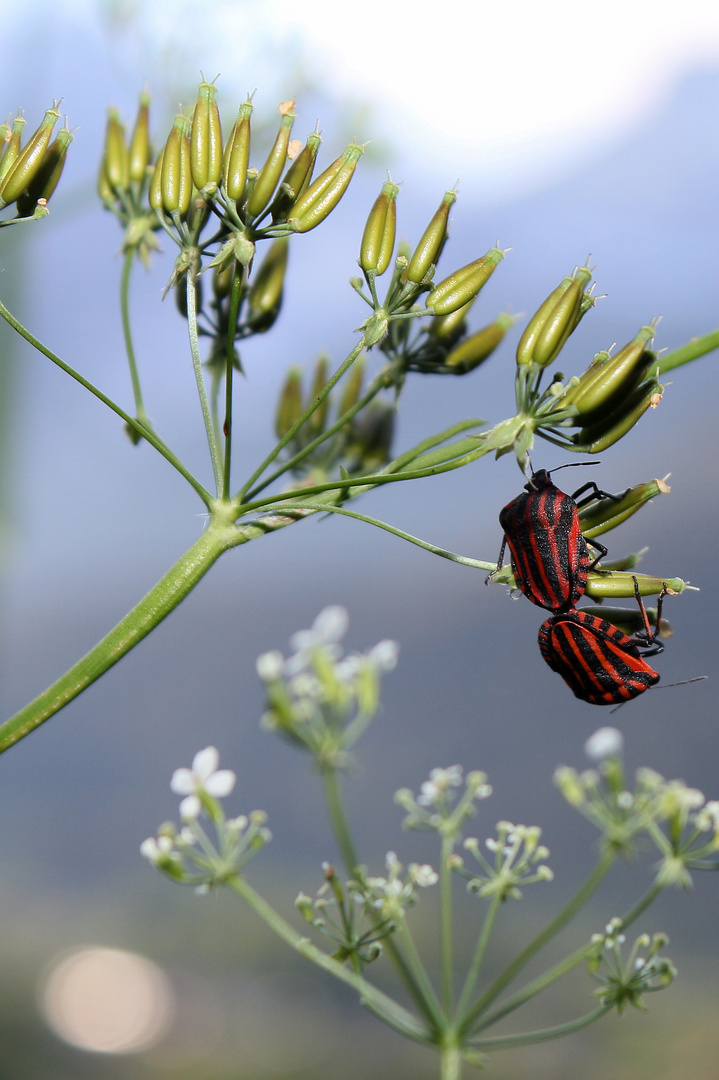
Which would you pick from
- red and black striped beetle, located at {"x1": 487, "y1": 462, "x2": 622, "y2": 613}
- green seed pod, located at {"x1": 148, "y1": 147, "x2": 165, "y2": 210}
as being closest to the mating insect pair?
red and black striped beetle, located at {"x1": 487, "y1": 462, "x2": 622, "y2": 613}

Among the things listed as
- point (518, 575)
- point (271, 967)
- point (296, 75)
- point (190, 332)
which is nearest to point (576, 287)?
point (518, 575)

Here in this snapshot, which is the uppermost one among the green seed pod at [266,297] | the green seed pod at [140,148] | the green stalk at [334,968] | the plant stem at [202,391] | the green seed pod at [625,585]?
the green seed pod at [140,148]

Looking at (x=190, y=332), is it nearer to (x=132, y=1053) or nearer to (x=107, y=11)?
(x=107, y=11)

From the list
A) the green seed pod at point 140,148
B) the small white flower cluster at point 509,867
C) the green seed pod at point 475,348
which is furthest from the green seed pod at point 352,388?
the small white flower cluster at point 509,867

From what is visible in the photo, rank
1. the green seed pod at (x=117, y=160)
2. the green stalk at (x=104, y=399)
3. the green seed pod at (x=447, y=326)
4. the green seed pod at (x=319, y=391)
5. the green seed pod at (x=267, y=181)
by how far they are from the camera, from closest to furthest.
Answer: the green stalk at (x=104, y=399) < the green seed pod at (x=267, y=181) < the green seed pod at (x=447, y=326) < the green seed pod at (x=117, y=160) < the green seed pod at (x=319, y=391)

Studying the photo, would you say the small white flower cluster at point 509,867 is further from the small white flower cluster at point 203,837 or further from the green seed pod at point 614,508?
the green seed pod at point 614,508

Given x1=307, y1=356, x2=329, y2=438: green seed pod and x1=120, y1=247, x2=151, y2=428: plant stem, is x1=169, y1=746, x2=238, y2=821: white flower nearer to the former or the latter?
x1=120, y1=247, x2=151, y2=428: plant stem

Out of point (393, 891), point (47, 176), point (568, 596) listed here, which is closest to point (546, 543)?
point (568, 596)
